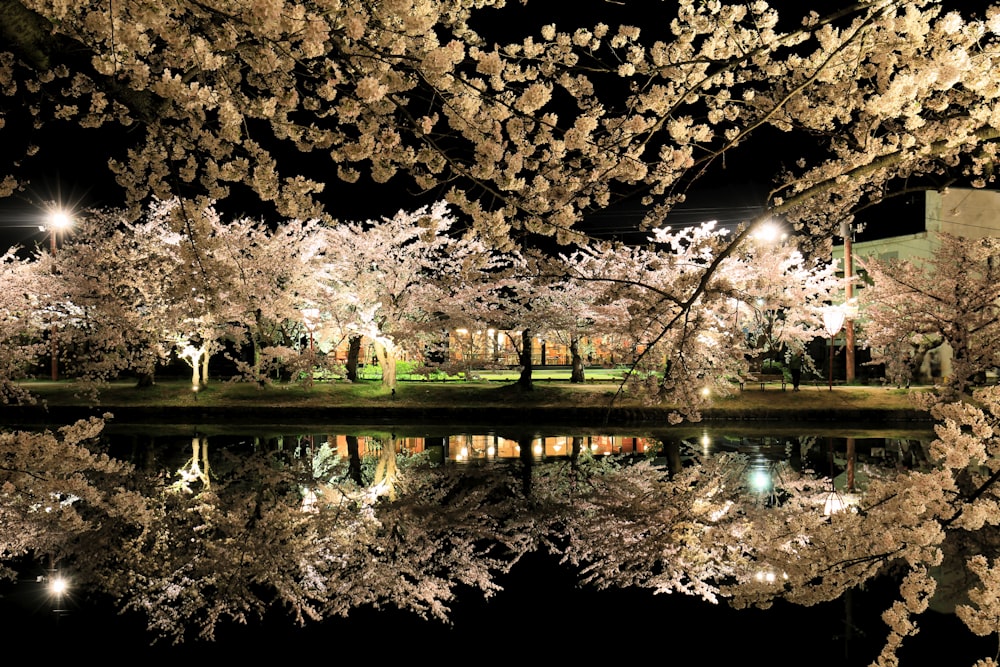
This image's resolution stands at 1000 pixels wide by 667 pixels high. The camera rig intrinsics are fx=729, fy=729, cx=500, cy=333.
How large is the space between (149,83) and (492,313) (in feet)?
76.4

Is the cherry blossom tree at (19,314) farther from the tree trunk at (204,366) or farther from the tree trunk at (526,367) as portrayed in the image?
the tree trunk at (526,367)

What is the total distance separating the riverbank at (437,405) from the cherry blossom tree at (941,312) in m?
2.04

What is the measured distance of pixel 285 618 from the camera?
6.02 meters

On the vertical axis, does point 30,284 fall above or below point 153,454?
above

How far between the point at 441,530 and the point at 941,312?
20.0m

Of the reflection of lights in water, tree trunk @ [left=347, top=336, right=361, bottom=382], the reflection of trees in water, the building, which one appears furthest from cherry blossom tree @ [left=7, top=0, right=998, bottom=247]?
the building

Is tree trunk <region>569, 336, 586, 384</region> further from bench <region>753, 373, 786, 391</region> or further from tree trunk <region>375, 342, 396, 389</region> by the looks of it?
tree trunk <region>375, 342, 396, 389</region>

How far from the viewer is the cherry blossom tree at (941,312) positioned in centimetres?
1956

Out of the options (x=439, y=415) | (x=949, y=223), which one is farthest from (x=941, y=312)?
(x=439, y=415)

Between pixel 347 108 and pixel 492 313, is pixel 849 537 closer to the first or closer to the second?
pixel 347 108

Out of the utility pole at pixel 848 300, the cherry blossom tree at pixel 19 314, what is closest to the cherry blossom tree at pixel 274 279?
the cherry blossom tree at pixel 19 314

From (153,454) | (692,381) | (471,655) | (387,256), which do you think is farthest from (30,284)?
(471,655)

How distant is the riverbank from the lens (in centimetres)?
2242

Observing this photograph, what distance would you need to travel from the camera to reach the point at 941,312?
22.5 metres
